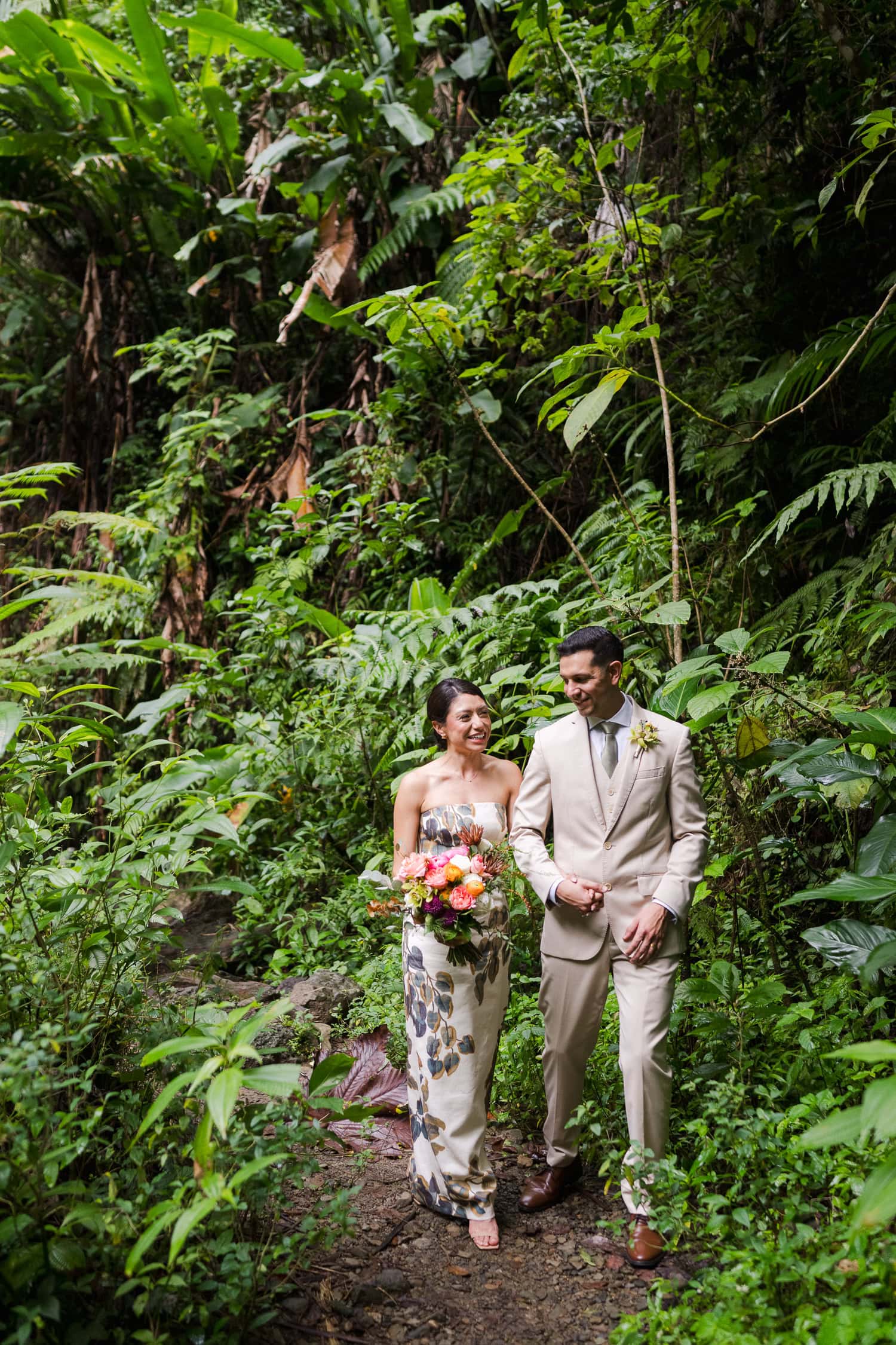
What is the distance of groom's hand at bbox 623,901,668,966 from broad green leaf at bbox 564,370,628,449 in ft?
5.02

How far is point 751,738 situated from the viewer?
10.6ft

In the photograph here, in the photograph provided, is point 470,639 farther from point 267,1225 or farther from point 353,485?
point 267,1225

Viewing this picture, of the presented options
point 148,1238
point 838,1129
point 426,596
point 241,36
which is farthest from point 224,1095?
point 241,36

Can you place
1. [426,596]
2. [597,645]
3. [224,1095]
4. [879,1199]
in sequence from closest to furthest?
[879,1199]
[224,1095]
[597,645]
[426,596]

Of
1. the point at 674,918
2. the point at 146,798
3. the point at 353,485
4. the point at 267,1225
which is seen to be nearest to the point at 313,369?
the point at 353,485

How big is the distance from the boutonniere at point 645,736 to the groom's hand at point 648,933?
49cm

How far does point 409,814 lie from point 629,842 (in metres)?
0.81

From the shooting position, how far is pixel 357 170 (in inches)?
320

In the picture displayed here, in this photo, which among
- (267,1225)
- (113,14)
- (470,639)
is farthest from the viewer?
(113,14)

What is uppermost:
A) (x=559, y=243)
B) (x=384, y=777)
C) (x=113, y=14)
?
(x=113, y=14)

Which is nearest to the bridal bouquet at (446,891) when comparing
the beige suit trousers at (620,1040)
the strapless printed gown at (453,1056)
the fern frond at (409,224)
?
the strapless printed gown at (453,1056)

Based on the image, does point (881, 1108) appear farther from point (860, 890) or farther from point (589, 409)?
point (589, 409)

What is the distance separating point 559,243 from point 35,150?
17.7ft

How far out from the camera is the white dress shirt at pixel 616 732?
3029mm
